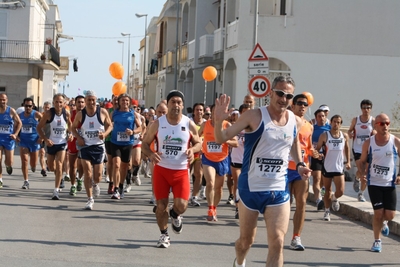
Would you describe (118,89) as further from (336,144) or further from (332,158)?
(332,158)

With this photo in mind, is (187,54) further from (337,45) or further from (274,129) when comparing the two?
(274,129)

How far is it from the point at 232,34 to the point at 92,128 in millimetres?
18417

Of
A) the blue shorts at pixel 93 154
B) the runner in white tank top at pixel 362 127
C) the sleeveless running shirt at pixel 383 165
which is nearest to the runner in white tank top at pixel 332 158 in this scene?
the runner in white tank top at pixel 362 127

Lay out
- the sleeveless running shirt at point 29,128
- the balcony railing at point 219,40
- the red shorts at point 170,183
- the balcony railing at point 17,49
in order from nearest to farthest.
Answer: the red shorts at point 170,183, the sleeveless running shirt at point 29,128, the balcony railing at point 219,40, the balcony railing at point 17,49

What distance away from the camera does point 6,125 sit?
52.9ft

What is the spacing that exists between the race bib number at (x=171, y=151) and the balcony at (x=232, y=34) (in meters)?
20.7

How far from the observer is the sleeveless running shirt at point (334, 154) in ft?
43.7

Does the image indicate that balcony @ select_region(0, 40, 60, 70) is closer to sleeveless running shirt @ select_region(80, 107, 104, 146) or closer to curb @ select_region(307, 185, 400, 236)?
sleeveless running shirt @ select_region(80, 107, 104, 146)

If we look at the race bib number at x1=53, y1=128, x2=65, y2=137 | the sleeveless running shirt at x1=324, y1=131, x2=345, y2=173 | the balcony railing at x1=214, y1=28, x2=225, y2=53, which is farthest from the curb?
the balcony railing at x1=214, y1=28, x2=225, y2=53

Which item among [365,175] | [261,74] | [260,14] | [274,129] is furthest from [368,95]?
[274,129]

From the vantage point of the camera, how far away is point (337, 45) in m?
30.1

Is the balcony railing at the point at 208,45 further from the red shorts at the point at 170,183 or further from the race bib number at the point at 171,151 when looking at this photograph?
the red shorts at the point at 170,183

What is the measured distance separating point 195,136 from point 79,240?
2058mm

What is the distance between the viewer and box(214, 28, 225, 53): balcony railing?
110 feet
